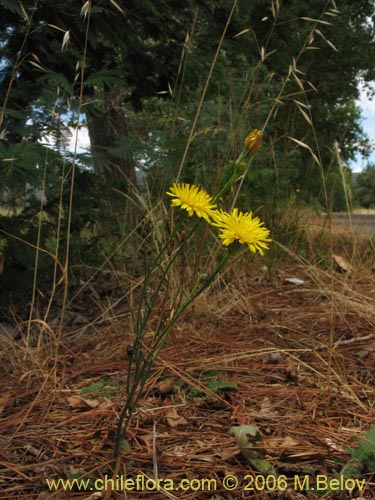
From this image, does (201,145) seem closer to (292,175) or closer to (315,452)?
(292,175)

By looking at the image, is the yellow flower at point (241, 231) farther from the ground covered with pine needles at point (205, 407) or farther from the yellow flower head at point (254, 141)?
the ground covered with pine needles at point (205, 407)

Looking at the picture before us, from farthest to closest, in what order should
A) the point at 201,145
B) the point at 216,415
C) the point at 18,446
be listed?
the point at 201,145 → the point at 216,415 → the point at 18,446

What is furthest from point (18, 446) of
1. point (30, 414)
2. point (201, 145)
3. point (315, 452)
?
point (201, 145)

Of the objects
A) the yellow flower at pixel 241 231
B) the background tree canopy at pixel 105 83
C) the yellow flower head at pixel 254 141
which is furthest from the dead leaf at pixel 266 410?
the background tree canopy at pixel 105 83

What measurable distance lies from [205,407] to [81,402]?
343mm

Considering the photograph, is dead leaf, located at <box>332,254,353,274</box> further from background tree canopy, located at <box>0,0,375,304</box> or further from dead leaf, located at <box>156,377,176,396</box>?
dead leaf, located at <box>156,377,176,396</box>

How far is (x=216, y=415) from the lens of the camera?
1302 mm

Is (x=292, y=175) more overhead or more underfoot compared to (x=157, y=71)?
more underfoot

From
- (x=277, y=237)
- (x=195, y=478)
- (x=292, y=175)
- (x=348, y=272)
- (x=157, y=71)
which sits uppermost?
(x=157, y=71)

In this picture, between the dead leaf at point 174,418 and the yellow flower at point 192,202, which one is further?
the dead leaf at point 174,418

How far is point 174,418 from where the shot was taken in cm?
128

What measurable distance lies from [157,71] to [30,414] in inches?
79.6

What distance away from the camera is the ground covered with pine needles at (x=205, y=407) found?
3.44ft

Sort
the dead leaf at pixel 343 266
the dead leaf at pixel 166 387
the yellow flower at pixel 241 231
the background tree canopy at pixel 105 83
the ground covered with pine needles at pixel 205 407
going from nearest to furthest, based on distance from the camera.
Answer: the yellow flower at pixel 241 231, the ground covered with pine needles at pixel 205 407, the dead leaf at pixel 166 387, the background tree canopy at pixel 105 83, the dead leaf at pixel 343 266
